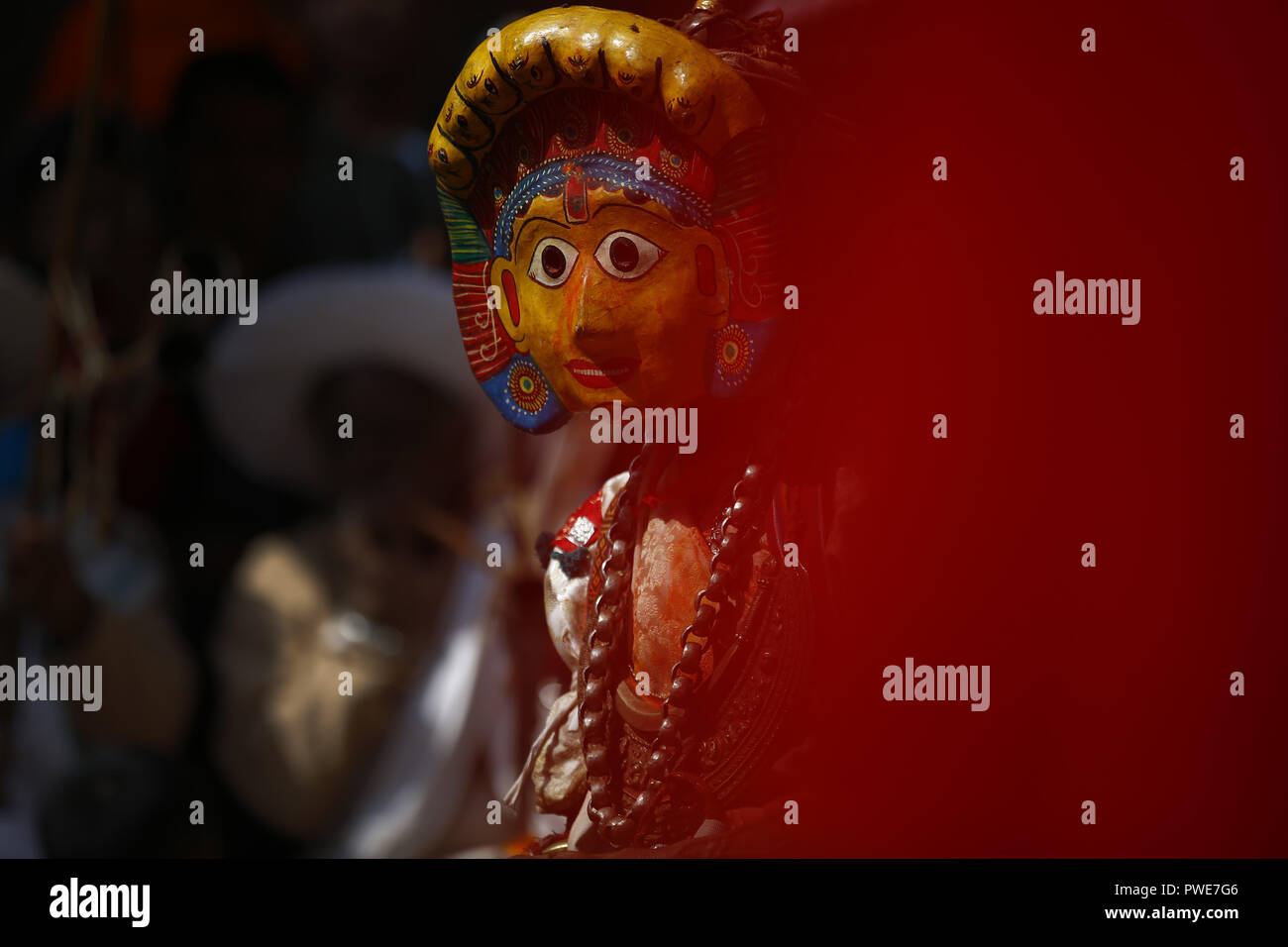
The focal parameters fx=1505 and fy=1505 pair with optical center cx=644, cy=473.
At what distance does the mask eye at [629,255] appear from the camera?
4.75 feet

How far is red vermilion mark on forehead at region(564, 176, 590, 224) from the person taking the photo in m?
1.45

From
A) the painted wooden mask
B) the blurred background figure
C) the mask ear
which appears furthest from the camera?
the blurred background figure

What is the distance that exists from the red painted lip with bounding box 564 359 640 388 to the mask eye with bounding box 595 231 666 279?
3.3 inches

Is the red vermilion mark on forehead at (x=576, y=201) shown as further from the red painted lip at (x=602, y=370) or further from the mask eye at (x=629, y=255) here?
the red painted lip at (x=602, y=370)

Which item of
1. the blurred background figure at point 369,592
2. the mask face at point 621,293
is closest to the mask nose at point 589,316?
the mask face at point 621,293

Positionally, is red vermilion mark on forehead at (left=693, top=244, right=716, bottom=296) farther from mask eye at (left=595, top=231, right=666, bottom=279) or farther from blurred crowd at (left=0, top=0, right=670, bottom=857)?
blurred crowd at (left=0, top=0, right=670, bottom=857)

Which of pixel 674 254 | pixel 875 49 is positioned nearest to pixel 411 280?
pixel 875 49

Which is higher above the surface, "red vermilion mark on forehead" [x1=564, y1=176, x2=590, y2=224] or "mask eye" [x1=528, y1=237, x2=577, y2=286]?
"red vermilion mark on forehead" [x1=564, y1=176, x2=590, y2=224]

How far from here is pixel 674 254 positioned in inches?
57.0

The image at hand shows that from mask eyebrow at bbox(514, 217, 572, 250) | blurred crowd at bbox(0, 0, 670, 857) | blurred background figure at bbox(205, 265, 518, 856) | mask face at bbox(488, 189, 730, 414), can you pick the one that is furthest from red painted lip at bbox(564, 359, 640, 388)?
blurred background figure at bbox(205, 265, 518, 856)
